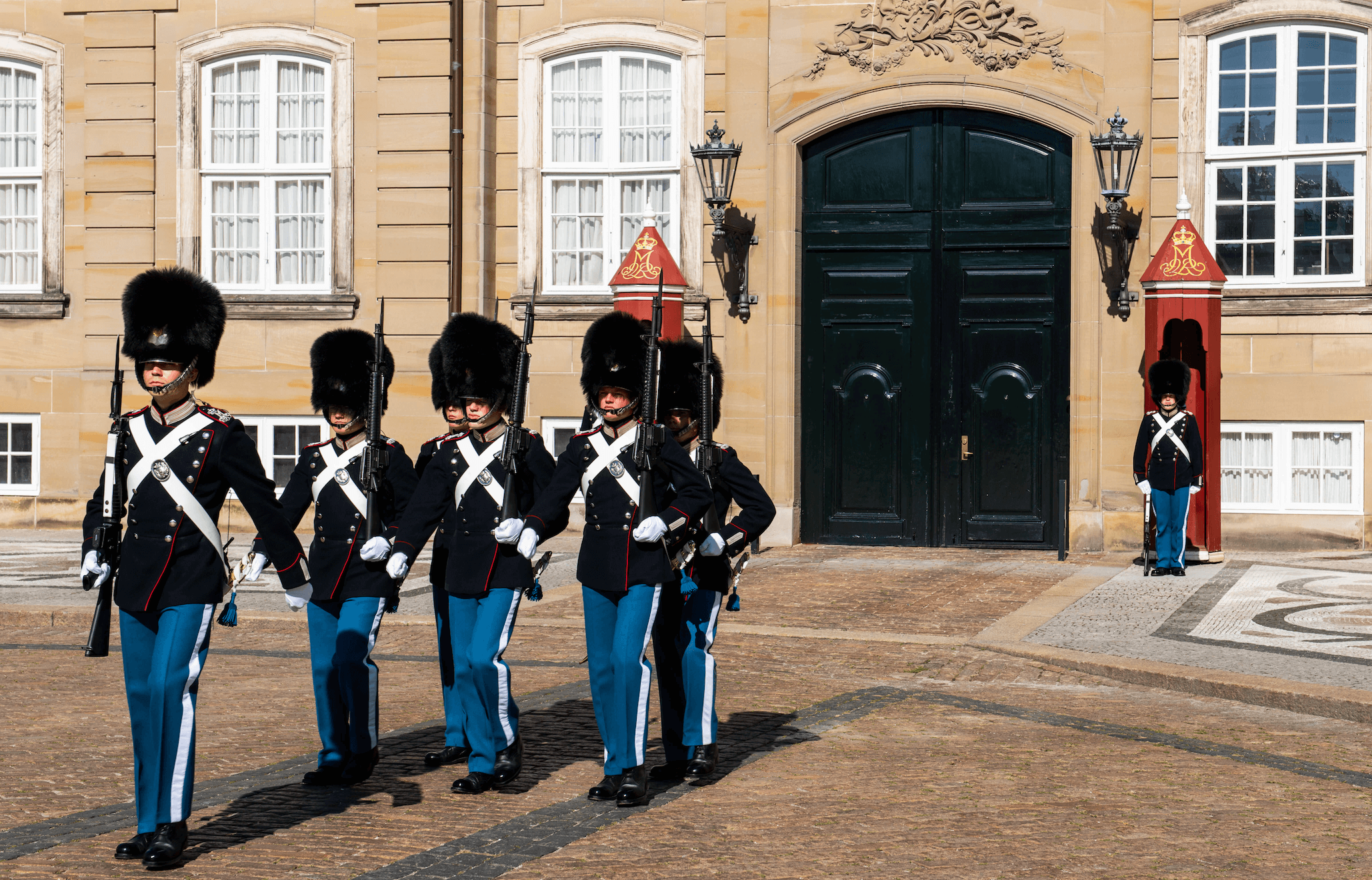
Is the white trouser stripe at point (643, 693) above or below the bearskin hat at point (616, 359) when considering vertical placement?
below

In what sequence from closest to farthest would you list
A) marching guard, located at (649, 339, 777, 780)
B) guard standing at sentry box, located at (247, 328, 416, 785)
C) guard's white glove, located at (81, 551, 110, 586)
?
guard's white glove, located at (81, 551, 110, 586) < guard standing at sentry box, located at (247, 328, 416, 785) < marching guard, located at (649, 339, 777, 780)

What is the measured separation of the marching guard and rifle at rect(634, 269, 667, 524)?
28cm

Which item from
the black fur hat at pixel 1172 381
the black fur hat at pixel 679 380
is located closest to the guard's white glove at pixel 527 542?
the black fur hat at pixel 679 380

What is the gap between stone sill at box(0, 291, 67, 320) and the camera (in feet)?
60.0

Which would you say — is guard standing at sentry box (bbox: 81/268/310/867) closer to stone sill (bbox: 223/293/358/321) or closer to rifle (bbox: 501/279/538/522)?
rifle (bbox: 501/279/538/522)

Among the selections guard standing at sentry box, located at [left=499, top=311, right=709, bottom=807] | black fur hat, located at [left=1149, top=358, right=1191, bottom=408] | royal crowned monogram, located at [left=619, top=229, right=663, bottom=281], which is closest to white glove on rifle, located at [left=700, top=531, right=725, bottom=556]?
guard standing at sentry box, located at [left=499, top=311, right=709, bottom=807]

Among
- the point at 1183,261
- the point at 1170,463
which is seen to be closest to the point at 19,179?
the point at 1183,261

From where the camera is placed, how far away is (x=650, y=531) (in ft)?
20.9

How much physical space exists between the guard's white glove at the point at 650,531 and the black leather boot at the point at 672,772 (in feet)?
3.50

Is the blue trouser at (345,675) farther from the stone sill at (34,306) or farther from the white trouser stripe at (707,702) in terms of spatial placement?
the stone sill at (34,306)

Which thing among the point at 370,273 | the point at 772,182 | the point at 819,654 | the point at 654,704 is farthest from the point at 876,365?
the point at 654,704

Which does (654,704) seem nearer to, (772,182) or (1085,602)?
(1085,602)

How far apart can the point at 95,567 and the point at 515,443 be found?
178 cm

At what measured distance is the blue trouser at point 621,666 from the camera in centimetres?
642
